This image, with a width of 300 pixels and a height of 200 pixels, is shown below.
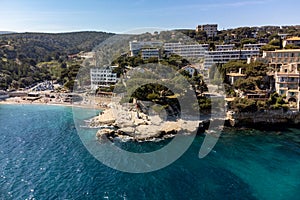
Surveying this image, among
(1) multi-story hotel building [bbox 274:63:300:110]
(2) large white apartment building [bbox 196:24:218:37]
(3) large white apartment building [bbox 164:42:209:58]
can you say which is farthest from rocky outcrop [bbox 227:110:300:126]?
(2) large white apartment building [bbox 196:24:218:37]

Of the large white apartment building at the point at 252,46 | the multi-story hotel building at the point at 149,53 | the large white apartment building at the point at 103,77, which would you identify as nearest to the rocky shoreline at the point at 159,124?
the large white apartment building at the point at 103,77

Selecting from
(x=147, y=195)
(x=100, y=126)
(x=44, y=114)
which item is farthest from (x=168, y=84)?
(x=44, y=114)

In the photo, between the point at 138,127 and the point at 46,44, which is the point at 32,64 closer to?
the point at 46,44

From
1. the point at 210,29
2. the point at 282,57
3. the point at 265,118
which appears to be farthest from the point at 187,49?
the point at 265,118

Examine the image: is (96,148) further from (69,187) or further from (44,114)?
(44,114)

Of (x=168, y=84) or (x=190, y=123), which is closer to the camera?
(x=190, y=123)

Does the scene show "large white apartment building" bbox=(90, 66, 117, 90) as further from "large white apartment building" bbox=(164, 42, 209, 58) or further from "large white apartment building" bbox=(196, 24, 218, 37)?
"large white apartment building" bbox=(196, 24, 218, 37)
